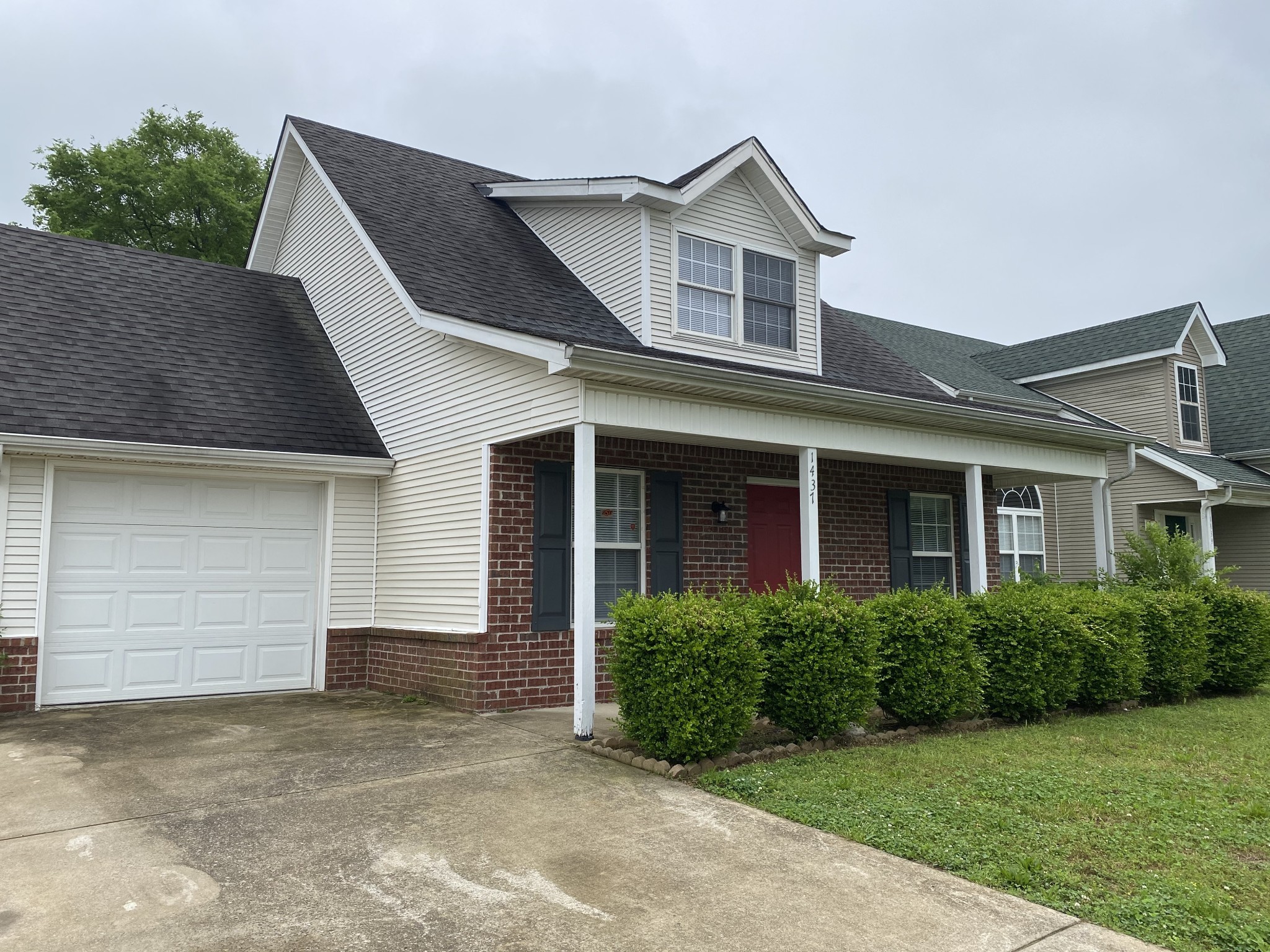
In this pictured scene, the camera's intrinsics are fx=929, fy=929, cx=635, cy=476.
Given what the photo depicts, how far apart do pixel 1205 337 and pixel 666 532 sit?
50.4 feet

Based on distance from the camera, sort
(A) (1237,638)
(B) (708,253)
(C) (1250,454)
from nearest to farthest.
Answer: (A) (1237,638), (B) (708,253), (C) (1250,454)

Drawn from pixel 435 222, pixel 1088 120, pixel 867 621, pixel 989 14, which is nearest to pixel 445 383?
pixel 435 222

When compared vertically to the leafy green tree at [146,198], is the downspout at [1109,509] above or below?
below

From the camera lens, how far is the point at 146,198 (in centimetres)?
2870

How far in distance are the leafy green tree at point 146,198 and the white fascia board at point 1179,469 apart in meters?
25.5

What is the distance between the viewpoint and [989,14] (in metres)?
16.2

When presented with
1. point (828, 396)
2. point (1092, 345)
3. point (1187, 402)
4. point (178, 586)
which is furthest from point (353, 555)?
point (1187, 402)

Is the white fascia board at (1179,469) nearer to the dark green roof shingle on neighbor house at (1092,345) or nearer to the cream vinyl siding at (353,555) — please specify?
the dark green roof shingle on neighbor house at (1092,345)

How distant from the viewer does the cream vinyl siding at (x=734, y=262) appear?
34.3 feet

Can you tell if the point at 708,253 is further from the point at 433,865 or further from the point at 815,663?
the point at 433,865

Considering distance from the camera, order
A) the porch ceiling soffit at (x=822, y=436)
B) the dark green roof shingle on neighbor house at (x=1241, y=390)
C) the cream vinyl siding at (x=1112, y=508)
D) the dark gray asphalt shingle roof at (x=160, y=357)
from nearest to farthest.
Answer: the porch ceiling soffit at (x=822, y=436) < the dark gray asphalt shingle roof at (x=160, y=357) < the cream vinyl siding at (x=1112, y=508) < the dark green roof shingle on neighbor house at (x=1241, y=390)

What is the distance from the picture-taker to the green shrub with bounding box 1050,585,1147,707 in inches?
347

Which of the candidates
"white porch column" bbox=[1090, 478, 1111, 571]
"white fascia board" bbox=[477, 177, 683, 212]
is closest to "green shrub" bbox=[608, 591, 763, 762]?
"white fascia board" bbox=[477, 177, 683, 212]

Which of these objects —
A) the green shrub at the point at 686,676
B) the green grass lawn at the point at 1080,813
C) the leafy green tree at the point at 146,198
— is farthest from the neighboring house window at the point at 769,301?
the leafy green tree at the point at 146,198
